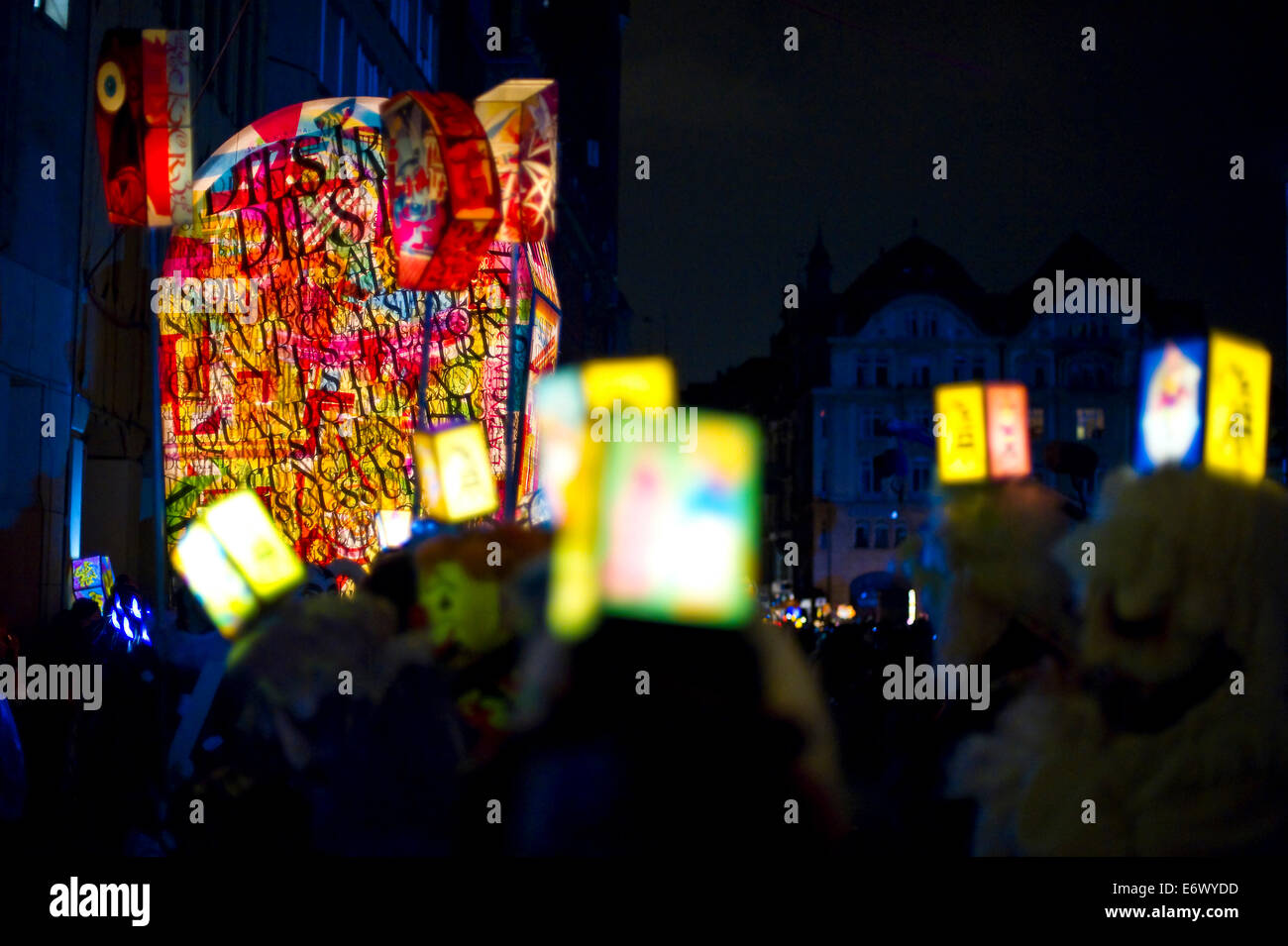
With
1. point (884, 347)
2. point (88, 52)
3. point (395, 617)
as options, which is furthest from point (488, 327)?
point (884, 347)

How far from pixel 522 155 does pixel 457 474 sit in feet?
20.9

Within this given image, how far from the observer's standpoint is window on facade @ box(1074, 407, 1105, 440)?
2235 inches

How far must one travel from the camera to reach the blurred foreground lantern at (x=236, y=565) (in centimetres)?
475

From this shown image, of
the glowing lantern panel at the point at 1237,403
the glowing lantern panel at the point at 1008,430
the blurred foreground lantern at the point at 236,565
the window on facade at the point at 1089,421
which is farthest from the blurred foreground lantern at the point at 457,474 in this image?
the window on facade at the point at 1089,421

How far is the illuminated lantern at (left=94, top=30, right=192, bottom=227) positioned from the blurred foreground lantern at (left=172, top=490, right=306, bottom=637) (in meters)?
7.84

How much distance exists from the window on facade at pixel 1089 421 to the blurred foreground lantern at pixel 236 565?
55436mm

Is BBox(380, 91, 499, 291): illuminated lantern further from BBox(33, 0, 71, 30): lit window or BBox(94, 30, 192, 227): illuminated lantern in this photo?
BBox(33, 0, 71, 30): lit window

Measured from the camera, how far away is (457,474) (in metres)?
7.30

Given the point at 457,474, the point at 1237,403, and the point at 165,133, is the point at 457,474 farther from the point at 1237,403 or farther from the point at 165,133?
the point at 165,133

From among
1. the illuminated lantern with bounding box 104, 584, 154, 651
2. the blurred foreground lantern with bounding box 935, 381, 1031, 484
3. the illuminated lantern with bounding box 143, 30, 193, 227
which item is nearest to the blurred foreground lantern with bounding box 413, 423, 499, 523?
the illuminated lantern with bounding box 104, 584, 154, 651

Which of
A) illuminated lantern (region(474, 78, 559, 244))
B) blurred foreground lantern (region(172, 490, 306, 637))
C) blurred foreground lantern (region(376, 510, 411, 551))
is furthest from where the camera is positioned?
blurred foreground lantern (region(376, 510, 411, 551))

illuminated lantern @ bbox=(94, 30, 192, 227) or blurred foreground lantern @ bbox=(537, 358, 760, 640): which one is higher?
illuminated lantern @ bbox=(94, 30, 192, 227)

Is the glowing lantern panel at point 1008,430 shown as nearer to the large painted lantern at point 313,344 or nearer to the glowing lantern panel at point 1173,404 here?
the glowing lantern panel at point 1173,404

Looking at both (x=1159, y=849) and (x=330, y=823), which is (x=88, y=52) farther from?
(x=1159, y=849)
